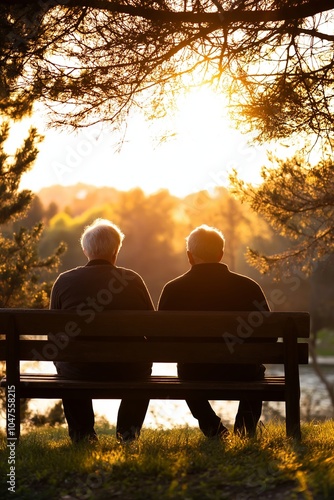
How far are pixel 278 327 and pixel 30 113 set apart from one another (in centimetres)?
375

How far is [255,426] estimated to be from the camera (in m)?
5.57

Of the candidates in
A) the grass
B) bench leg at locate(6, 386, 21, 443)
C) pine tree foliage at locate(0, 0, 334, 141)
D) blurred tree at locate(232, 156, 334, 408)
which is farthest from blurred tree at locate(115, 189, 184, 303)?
the grass

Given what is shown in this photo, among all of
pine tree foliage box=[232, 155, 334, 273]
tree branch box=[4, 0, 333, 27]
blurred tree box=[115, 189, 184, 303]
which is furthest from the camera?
blurred tree box=[115, 189, 184, 303]

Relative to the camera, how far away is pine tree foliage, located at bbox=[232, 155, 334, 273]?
895 centimetres

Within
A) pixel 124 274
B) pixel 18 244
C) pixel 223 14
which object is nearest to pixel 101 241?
pixel 124 274

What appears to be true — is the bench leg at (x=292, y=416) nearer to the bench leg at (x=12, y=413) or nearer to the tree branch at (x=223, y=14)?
the bench leg at (x=12, y=413)

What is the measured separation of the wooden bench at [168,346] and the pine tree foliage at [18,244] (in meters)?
4.54

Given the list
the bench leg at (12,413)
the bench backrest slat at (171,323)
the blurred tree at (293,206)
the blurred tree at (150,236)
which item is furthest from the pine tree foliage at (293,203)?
the blurred tree at (150,236)

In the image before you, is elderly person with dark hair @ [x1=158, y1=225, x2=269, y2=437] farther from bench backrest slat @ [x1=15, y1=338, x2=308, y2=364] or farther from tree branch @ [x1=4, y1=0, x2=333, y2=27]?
tree branch @ [x1=4, y1=0, x2=333, y2=27]

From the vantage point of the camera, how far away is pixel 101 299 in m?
5.44

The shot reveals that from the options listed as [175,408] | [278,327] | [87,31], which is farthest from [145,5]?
[175,408]

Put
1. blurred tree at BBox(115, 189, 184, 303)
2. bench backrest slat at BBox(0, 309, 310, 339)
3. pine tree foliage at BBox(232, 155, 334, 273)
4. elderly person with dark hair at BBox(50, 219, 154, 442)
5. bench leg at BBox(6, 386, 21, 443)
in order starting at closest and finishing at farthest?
bench backrest slat at BBox(0, 309, 310, 339) → bench leg at BBox(6, 386, 21, 443) → elderly person with dark hair at BBox(50, 219, 154, 442) → pine tree foliage at BBox(232, 155, 334, 273) → blurred tree at BBox(115, 189, 184, 303)

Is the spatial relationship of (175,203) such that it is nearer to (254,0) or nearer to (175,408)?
(175,408)

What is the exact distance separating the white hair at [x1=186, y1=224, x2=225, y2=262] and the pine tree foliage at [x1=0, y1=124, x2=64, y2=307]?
439 cm
